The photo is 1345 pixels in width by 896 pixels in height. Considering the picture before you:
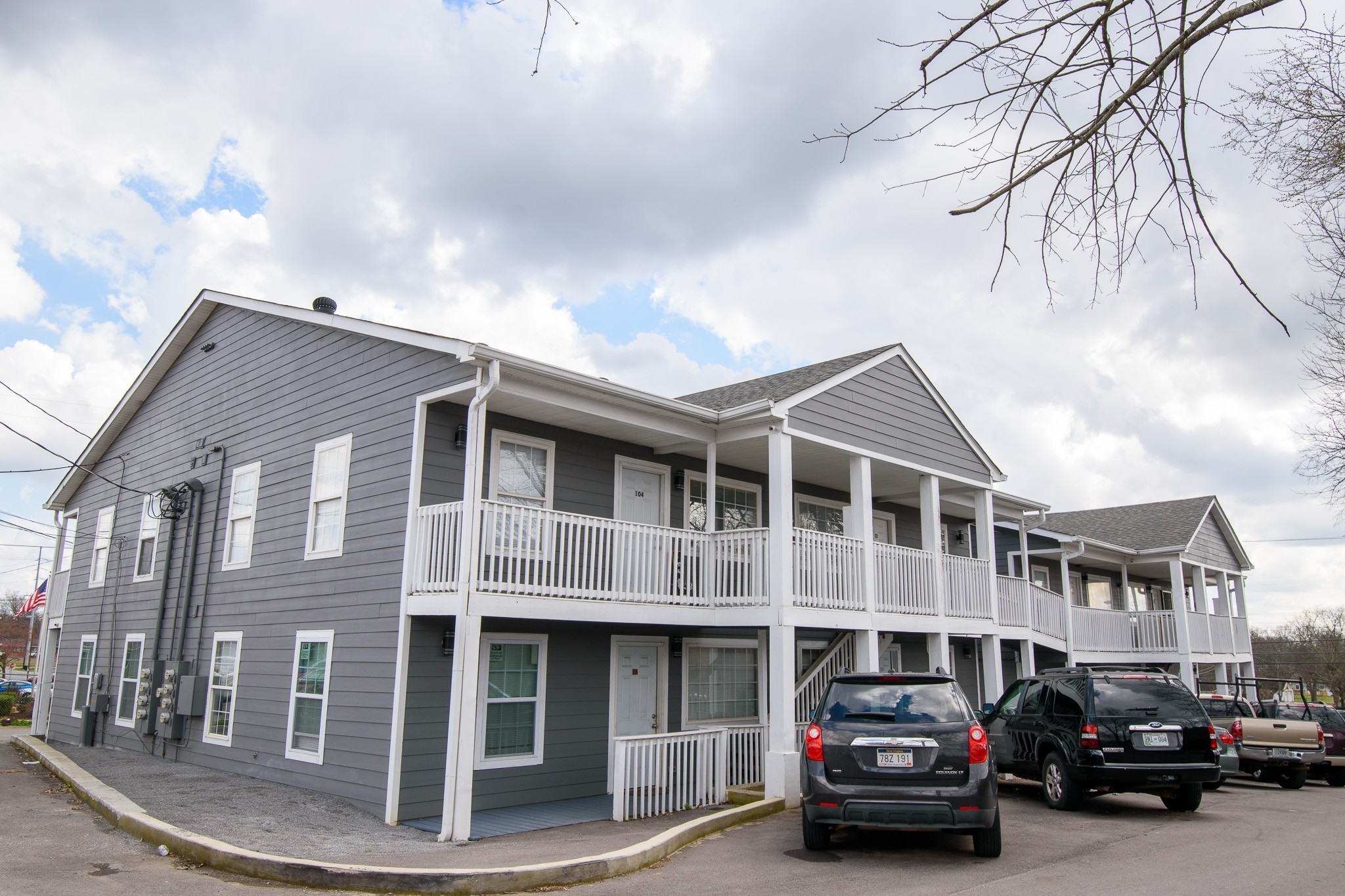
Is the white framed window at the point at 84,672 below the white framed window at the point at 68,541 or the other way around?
below

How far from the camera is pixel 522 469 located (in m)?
13.1

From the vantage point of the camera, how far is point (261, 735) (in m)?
13.7

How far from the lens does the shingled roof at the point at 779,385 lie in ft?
46.6

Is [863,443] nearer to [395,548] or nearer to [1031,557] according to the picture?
[395,548]

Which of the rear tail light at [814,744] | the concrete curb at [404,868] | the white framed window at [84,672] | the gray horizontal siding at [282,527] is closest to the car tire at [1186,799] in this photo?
the rear tail light at [814,744]

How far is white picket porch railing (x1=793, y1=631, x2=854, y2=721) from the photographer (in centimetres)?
1493

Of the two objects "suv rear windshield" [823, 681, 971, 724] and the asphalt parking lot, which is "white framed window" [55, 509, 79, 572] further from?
"suv rear windshield" [823, 681, 971, 724]

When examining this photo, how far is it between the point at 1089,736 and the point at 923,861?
3.34 m

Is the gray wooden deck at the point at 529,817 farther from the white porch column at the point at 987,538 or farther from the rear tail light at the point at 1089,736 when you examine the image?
the white porch column at the point at 987,538

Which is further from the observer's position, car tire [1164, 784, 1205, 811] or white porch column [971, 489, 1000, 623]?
white porch column [971, 489, 1000, 623]

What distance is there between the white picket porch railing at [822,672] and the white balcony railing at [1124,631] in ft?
28.3

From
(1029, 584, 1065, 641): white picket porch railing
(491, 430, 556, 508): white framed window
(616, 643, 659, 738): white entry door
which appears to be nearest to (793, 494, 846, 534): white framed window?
(616, 643, 659, 738): white entry door

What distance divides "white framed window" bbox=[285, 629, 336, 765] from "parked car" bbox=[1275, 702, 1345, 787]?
15282mm

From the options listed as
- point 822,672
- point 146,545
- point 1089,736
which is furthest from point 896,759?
point 146,545
